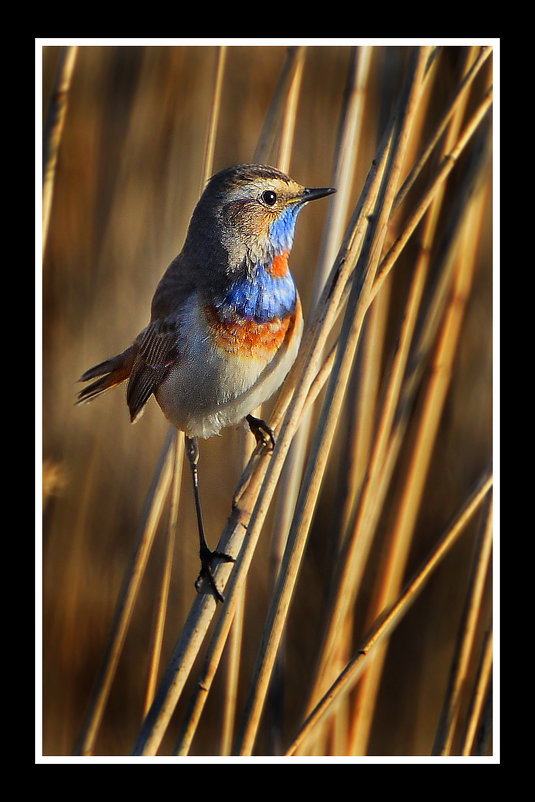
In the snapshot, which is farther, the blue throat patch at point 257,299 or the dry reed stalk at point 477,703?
the dry reed stalk at point 477,703

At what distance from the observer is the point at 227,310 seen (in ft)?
5.21

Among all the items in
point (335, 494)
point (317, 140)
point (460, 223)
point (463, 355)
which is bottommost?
point (335, 494)

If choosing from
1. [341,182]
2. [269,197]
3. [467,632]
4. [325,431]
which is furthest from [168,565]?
[341,182]

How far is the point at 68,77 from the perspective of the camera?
5.47 ft

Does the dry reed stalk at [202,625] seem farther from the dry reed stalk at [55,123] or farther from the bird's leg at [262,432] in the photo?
the dry reed stalk at [55,123]

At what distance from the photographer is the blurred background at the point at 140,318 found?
167 centimetres

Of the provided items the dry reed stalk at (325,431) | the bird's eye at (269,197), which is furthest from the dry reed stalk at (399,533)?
the bird's eye at (269,197)

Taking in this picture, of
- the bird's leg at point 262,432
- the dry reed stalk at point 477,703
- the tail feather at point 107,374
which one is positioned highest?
the tail feather at point 107,374

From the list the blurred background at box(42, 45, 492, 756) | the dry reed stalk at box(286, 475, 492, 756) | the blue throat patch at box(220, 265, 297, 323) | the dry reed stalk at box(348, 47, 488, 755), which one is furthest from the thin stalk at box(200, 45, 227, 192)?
the dry reed stalk at box(286, 475, 492, 756)

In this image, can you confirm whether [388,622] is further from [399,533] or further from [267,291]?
[267,291]

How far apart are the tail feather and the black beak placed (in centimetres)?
50

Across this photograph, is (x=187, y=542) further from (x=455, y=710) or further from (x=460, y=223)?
(x=460, y=223)

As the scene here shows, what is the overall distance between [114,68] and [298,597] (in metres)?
1.25

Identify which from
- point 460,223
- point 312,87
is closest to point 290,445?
point 460,223
